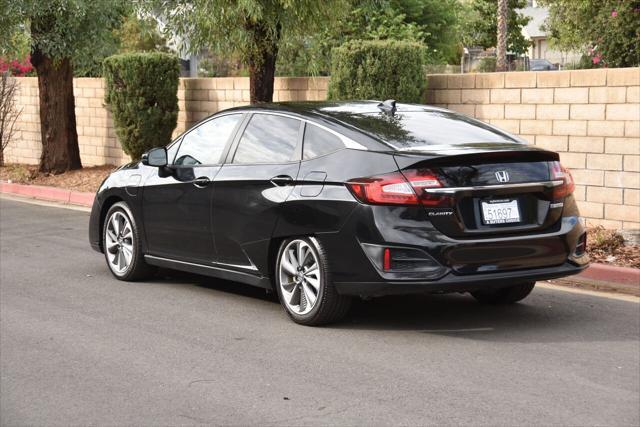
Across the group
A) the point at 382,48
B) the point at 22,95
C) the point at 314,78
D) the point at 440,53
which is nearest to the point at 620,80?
the point at 382,48

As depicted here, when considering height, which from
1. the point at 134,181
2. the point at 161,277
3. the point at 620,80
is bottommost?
the point at 161,277

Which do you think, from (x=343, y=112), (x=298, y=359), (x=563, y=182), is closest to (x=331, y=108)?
(x=343, y=112)

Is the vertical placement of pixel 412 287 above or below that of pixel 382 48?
below

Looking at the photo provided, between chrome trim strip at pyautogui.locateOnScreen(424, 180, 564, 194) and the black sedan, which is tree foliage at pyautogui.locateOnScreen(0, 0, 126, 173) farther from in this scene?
chrome trim strip at pyautogui.locateOnScreen(424, 180, 564, 194)

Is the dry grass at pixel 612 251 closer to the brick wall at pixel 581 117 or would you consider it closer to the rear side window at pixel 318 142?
the brick wall at pixel 581 117

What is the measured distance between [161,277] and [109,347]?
2728 mm

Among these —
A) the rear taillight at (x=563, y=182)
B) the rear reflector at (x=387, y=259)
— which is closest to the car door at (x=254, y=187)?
the rear reflector at (x=387, y=259)

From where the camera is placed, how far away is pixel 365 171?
7.27 metres

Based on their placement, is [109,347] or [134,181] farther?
[134,181]

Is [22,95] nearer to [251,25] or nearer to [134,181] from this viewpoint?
[251,25]

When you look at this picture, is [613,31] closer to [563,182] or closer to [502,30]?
[502,30]

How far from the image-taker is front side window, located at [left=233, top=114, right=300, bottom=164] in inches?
317

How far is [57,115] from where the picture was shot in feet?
63.4

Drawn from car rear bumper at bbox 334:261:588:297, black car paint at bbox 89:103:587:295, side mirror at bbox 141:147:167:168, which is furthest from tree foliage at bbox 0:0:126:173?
car rear bumper at bbox 334:261:588:297
